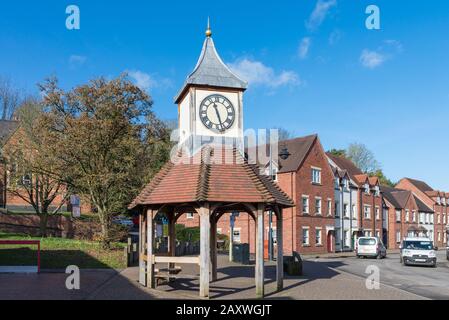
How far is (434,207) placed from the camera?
255 ft

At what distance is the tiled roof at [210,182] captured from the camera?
14891 millimetres

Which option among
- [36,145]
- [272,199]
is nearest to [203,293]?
[272,199]

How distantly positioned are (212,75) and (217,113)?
1.44m

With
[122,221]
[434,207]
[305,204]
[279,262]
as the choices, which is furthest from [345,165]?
[279,262]

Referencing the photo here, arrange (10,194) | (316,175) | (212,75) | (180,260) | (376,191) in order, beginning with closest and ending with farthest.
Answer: (180,260) < (212,75) < (10,194) < (316,175) < (376,191)

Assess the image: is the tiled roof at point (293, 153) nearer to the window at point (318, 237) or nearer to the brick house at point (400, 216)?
the window at point (318, 237)

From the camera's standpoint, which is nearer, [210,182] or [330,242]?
[210,182]

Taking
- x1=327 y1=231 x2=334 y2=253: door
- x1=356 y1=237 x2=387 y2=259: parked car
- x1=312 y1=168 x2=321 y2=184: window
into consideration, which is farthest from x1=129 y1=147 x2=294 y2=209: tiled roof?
x1=327 y1=231 x2=334 y2=253: door

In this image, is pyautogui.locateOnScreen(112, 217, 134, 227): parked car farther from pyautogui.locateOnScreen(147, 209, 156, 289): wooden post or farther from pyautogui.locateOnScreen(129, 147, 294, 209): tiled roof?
pyautogui.locateOnScreen(129, 147, 294, 209): tiled roof

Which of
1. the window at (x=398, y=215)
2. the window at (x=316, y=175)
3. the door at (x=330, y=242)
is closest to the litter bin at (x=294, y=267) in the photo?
the window at (x=316, y=175)

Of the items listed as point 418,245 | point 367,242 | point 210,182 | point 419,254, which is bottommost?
point 419,254

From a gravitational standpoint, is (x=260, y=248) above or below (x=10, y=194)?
below

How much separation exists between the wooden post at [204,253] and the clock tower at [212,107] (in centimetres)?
282

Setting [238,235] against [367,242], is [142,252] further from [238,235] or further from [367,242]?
[238,235]
